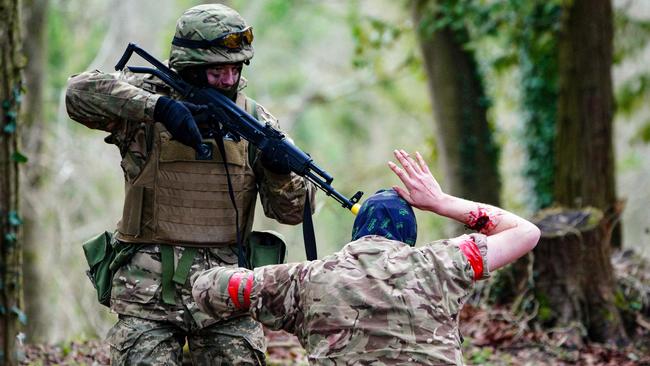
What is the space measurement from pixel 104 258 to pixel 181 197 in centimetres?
52

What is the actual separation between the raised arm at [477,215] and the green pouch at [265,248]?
1.10 m

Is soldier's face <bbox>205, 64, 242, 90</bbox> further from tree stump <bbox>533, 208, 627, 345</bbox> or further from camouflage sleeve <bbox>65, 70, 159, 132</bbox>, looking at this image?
tree stump <bbox>533, 208, 627, 345</bbox>

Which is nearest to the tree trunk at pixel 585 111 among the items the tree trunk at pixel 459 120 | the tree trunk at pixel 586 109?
the tree trunk at pixel 586 109

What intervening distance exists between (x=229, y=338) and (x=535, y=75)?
9.78 m

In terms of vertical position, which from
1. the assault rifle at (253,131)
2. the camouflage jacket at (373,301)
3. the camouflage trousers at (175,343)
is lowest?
the camouflage trousers at (175,343)

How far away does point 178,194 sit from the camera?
4.40 metres

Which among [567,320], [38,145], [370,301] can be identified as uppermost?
[38,145]

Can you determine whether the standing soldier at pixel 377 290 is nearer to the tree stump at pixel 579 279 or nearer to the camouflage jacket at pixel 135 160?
the camouflage jacket at pixel 135 160

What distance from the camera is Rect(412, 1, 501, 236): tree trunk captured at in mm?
13586

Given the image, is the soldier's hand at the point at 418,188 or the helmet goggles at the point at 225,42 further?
the helmet goggles at the point at 225,42

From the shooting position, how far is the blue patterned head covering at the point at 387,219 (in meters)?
3.63

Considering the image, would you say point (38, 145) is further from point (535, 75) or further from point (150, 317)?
point (150, 317)

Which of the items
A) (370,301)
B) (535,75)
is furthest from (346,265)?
(535,75)

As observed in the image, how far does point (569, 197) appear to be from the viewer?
31.8 ft
